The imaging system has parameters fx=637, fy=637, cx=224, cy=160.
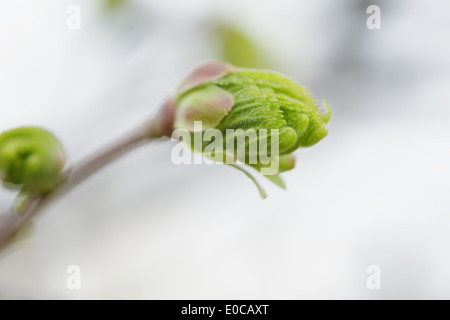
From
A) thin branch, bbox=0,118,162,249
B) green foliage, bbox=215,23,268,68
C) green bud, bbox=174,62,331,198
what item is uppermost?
green foliage, bbox=215,23,268,68

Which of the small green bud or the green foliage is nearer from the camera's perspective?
the small green bud

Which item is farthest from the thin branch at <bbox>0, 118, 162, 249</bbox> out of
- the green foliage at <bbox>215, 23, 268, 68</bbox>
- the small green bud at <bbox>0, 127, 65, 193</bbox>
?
the green foliage at <bbox>215, 23, 268, 68</bbox>

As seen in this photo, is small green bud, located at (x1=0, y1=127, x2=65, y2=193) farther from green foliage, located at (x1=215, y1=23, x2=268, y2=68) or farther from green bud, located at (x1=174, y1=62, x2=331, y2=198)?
green foliage, located at (x1=215, y1=23, x2=268, y2=68)

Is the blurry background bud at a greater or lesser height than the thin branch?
greater

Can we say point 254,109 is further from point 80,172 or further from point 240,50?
point 240,50

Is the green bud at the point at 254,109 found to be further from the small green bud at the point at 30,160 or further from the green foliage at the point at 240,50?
the green foliage at the point at 240,50

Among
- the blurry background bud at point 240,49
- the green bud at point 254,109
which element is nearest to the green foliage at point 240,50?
the blurry background bud at point 240,49
